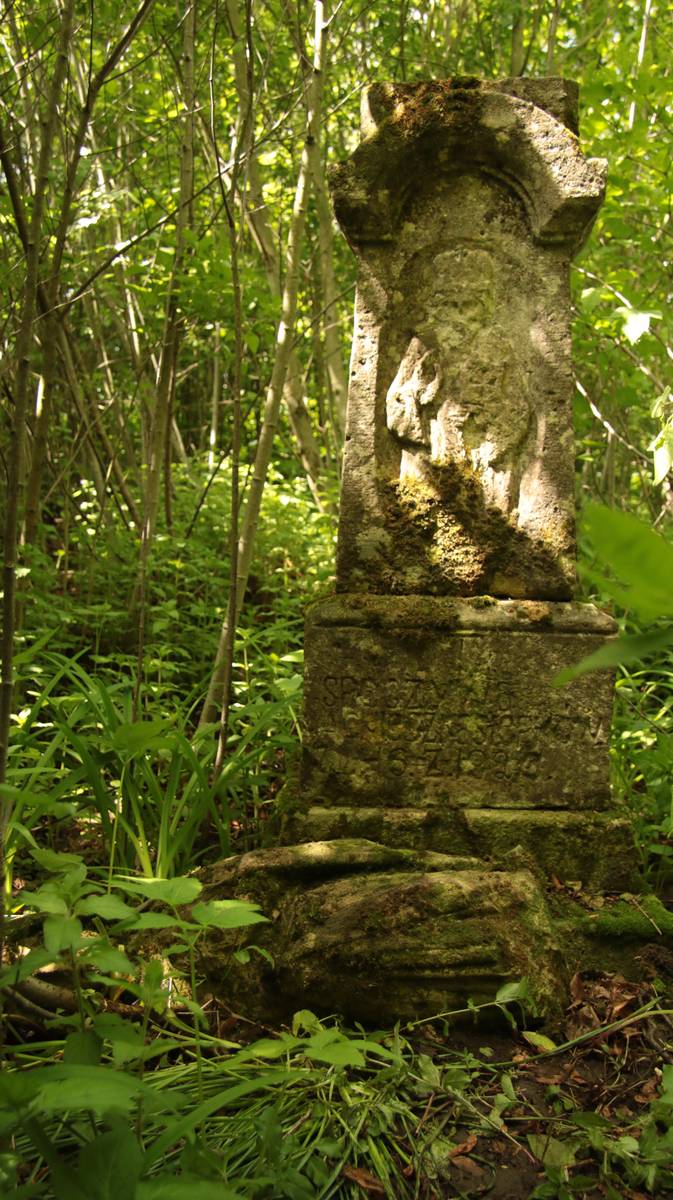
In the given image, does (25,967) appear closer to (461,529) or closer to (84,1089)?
(84,1089)

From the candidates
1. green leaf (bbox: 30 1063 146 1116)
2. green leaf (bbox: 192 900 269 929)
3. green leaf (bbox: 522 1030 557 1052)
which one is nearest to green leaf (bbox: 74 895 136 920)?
green leaf (bbox: 192 900 269 929)

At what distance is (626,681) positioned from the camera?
3.87 m

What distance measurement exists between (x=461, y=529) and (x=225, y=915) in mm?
1585

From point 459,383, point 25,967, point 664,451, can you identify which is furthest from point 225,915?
point 664,451

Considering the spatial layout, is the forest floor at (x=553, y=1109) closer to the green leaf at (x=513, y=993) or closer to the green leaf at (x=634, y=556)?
the green leaf at (x=513, y=993)

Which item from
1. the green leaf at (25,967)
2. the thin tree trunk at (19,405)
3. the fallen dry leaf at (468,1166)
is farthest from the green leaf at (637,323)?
the green leaf at (25,967)

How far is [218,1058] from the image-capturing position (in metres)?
1.95

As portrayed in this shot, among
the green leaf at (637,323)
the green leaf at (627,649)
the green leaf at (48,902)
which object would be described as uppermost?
the green leaf at (637,323)

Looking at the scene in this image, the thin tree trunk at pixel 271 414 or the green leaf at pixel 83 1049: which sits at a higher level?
the thin tree trunk at pixel 271 414

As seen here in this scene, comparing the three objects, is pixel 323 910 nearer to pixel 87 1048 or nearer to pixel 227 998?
pixel 227 998

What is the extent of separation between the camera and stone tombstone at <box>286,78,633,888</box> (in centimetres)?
267

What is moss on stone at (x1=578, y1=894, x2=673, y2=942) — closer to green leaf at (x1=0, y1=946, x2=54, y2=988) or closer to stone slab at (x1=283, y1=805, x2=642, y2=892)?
stone slab at (x1=283, y1=805, x2=642, y2=892)

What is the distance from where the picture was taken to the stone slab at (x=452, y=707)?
268 centimetres

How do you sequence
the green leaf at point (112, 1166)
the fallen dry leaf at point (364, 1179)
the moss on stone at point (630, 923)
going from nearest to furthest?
the green leaf at point (112, 1166) < the fallen dry leaf at point (364, 1179) < the moss on stone at point (630, 923)
